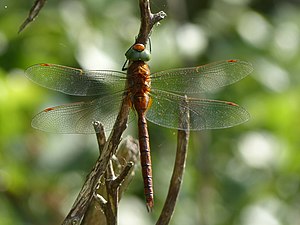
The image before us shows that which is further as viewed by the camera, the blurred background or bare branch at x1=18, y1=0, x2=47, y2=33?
the blurred background

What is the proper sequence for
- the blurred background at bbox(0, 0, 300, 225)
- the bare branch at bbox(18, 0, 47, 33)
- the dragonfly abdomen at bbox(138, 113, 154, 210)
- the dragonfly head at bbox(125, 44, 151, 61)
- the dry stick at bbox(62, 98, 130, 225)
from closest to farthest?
the dry stick at bbox(62, 98, 130, 225) < the bare branch at bbox(18, 0, 47, 33) < the dragonfly head at bbox(125, 44, 151, 61) < the dragonfly abdomen at bbox(138, 113, 154, 210) < the blurred background at bbox(0, 0, 300, 225)

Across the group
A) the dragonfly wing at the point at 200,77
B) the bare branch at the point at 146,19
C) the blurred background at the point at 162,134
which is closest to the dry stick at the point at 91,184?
the bare branch at the point at 146,19

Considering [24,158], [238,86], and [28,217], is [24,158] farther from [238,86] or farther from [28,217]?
[238,86]

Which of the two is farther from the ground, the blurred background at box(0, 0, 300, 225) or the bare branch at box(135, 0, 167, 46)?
the bare branch at box(135, 0, 167, 46)

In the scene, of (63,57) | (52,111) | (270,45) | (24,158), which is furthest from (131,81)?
(270,45)

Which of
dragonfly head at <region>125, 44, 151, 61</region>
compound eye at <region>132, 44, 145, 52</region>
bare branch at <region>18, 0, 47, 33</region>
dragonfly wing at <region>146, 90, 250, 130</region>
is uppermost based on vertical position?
bare branch at <region>18, 0, 47, 33</region>

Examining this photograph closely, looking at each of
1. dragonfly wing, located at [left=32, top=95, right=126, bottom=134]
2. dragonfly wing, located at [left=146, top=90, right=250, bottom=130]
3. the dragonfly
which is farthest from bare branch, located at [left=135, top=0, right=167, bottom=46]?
dragonfly wing, located at [left=146, top=90, right=250, bottom=130]

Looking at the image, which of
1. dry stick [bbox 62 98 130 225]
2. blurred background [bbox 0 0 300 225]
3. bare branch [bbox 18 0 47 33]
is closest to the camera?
dry stick [bbox 62 98 130 225]

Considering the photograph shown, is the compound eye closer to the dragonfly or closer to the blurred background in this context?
the dragonfly
